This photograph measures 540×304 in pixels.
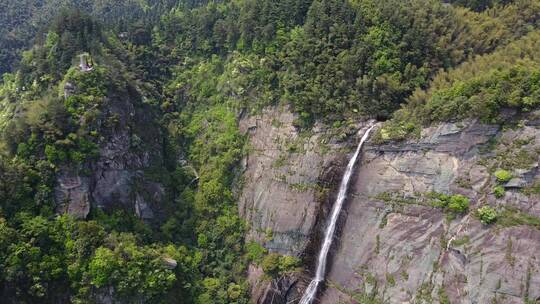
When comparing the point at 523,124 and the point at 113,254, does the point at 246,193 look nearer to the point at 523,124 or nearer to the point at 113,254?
the point at 113,254

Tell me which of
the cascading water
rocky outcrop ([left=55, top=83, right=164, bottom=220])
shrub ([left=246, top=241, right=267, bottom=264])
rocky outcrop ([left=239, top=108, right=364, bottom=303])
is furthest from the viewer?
shrub ([left=246, top=241, right=267, bottom=264])

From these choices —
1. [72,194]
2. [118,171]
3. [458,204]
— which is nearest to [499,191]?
[458,204]

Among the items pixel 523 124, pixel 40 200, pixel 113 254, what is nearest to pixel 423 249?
pixel 523 124

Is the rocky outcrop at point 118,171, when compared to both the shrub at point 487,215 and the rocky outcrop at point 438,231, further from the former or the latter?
the shrub at point 487,215

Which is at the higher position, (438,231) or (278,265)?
(438,231)

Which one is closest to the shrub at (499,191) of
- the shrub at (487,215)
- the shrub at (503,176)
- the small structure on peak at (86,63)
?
the shrub at (503,176)

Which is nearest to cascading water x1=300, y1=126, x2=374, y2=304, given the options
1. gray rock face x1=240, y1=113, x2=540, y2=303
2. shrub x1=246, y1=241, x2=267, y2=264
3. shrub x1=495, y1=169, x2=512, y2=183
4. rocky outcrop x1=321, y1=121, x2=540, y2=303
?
gray rock face x1=240, y1=113, x2=540, y2=303

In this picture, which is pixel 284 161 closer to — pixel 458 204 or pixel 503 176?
pixel 458 204

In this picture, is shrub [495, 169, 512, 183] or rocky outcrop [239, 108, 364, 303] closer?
shrub [495, 169, 512, 183]

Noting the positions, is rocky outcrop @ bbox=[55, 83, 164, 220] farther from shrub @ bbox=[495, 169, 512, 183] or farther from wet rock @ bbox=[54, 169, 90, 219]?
shrub @ bbox=[495, 169, 512, 183]
